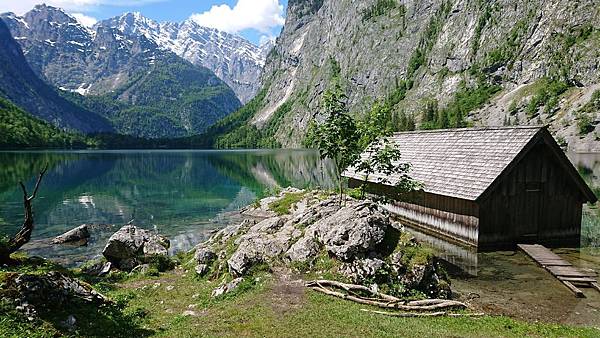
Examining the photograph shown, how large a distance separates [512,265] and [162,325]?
62.7 feet

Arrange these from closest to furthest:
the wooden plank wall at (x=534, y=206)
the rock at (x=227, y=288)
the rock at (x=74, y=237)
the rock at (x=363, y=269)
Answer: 1. the rock at (x=363, y=269)
2. the rock at (x=227, y=288)
3. the wooden plank wall at (x=534, y=206)
4. the rock at (x=74, y=237)

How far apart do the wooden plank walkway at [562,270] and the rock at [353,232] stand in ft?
30.1

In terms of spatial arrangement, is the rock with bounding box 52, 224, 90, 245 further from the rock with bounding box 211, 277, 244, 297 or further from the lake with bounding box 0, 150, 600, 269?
the rock with bounding box 211, 277, 244, 297

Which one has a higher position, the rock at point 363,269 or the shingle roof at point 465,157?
the shingle roof at point 465,157

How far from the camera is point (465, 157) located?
3120cm

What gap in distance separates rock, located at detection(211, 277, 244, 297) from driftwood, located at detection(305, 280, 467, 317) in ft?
10.5

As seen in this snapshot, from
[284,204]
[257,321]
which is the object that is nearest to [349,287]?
[257,321]

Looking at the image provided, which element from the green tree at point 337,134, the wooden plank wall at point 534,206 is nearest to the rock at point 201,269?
the green tree at point 337,134

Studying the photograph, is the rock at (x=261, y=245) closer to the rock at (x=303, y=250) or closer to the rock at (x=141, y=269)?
Answer: the rock at (x=303, y=250)

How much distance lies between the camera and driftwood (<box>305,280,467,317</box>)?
1616cm

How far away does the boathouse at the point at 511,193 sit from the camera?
90.6 ft

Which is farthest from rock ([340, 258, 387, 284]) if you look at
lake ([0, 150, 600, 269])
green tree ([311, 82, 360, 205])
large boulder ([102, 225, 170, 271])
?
large boulder ([102, 225, 170, 271])

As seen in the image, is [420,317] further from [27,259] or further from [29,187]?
[29,187]

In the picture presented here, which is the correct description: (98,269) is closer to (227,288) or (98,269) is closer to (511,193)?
(227,288)
